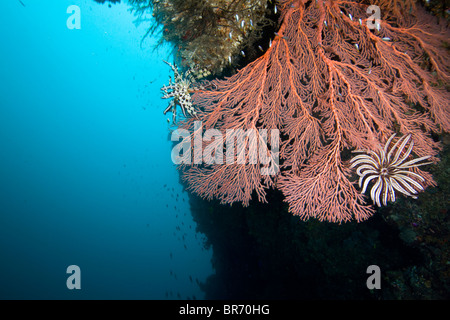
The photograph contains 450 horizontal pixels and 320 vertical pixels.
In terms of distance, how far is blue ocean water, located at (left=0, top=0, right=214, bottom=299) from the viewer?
636 centimetres

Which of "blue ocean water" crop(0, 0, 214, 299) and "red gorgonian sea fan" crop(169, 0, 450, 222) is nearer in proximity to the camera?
"red gorgonian sea fan" crop(169, 0, 450, 222)

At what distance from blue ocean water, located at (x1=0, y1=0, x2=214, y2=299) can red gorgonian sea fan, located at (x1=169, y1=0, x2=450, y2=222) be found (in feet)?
13.6

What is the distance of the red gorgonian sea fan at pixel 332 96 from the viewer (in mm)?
2529

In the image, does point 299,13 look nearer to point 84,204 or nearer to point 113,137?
point 113,137

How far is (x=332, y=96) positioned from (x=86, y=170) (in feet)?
35.4

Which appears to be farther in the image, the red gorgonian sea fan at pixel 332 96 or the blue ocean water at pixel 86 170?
the blue ocean water at pixel 86 170

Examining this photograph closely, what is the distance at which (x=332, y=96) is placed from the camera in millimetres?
2605

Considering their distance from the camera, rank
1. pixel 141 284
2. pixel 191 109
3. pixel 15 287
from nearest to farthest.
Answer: pixel 191 109 < pixel 15 287 < pixel 141 284

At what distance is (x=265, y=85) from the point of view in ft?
9.48

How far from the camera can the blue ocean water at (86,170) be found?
636 cm

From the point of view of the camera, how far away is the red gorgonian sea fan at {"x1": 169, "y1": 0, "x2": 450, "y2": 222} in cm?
253

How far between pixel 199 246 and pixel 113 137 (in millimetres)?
7562

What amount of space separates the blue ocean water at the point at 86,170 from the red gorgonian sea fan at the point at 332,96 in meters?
4.15

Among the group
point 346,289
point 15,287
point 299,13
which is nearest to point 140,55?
point 299,13
